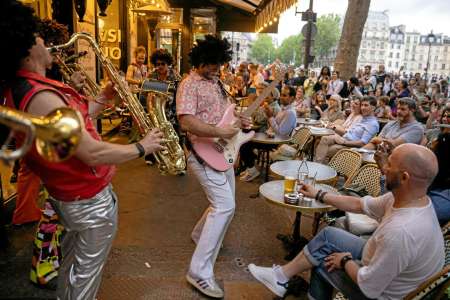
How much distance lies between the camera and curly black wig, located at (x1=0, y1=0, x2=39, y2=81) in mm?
1489

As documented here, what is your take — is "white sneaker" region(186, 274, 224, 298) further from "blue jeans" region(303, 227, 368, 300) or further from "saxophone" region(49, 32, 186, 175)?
"saxophone" region(49, 32, 186, 175)

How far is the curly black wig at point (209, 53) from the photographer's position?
2.93 metres

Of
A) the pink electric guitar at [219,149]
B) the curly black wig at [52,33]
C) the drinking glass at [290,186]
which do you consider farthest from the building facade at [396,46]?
the curly black wig at [52,33]

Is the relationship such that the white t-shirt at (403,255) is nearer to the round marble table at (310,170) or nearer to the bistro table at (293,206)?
the bistro table at (293,206)

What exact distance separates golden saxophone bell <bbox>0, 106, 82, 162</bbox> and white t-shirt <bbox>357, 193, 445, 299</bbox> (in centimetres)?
166

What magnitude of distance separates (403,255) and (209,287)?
1558 mm

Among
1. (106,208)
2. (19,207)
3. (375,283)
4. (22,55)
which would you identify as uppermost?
(22,55)

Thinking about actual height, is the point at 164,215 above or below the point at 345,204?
below

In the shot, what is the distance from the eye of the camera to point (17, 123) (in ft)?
3.28

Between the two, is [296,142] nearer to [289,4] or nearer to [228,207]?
[289,4]

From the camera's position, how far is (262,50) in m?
97.4

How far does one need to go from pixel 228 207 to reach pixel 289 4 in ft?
15.9

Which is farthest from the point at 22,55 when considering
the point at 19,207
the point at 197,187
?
the point at 197,187

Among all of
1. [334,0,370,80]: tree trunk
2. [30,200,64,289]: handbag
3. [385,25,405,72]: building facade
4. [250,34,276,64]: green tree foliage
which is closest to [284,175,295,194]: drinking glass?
[30,200,64,289]: handbag
